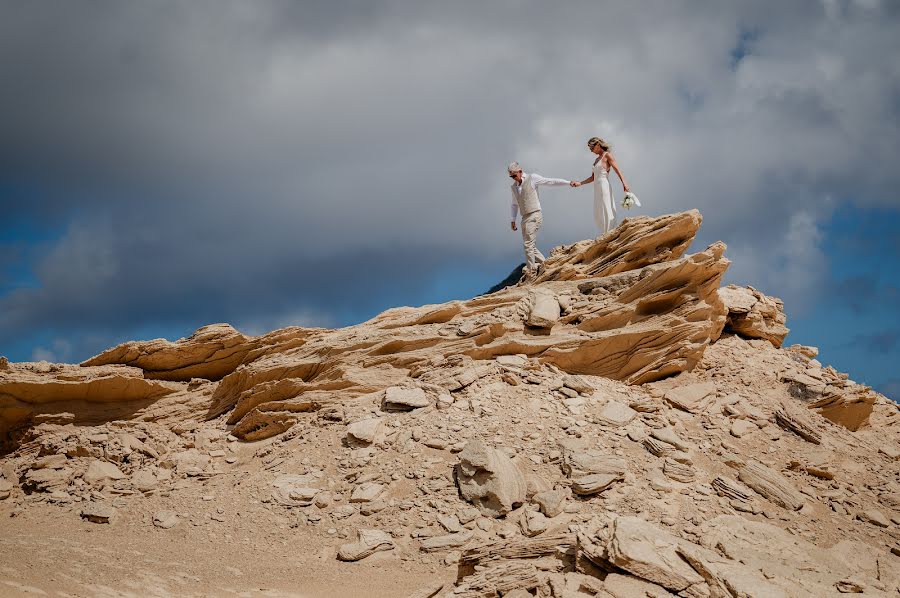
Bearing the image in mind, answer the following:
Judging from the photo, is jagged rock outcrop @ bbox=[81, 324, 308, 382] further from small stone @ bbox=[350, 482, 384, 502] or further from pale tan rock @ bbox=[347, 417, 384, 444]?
small stone @ bbox=[350, 482, 384, 502]

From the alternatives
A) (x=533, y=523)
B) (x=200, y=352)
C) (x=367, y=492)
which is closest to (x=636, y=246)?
(x=533, y=523)

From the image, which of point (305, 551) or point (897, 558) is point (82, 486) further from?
point (897, 558)

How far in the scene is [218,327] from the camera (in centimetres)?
1930

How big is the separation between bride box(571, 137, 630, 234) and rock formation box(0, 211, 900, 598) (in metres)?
0.80

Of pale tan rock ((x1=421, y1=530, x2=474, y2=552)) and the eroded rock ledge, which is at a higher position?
the eroded rock ledge

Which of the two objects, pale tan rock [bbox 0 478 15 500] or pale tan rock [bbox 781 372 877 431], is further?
pale tan rock [bbox 781 372 877 431]

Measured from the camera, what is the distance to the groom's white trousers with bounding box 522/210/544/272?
18.4 m

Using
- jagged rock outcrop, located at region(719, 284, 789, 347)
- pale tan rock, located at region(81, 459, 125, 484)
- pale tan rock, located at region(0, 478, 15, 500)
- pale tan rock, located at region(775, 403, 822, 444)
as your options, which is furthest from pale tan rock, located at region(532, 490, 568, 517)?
pale tan rock, located at region(0, 478, 15, 500)

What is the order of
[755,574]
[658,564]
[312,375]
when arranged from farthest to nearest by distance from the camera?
[312,375]
[755,574]
[658,564]

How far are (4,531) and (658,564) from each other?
12.8 m

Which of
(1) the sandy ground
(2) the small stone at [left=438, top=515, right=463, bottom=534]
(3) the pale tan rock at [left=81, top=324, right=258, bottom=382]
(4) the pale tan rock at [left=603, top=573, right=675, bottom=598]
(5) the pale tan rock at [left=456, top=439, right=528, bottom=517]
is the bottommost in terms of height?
(1) the sandy ground

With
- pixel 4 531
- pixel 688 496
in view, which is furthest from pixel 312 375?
pixel 688 496

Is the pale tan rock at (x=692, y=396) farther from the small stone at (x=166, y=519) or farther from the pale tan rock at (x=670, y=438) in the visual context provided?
the small stone at (x=166, y=519)

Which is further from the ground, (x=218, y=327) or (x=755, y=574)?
(x=218, y=327)
